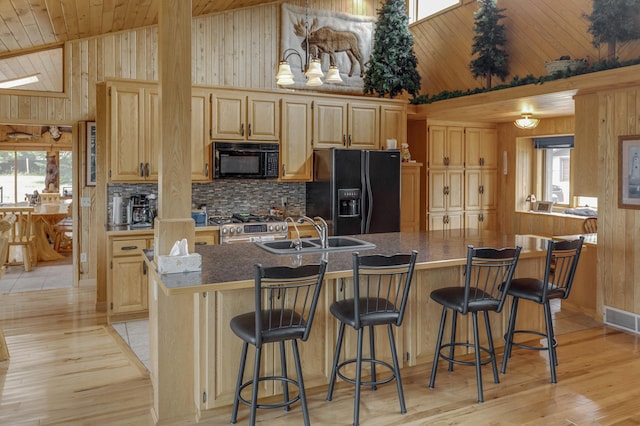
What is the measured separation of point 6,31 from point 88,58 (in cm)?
99

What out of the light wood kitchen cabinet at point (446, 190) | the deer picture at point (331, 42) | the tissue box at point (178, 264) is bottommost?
the tissue box at point (178, 264)

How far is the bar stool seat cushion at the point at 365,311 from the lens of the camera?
2988 millimetres

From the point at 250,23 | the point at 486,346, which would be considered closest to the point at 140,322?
the point at 486,346

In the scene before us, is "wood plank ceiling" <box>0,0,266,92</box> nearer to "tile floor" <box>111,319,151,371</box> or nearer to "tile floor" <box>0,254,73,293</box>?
"tile floor" <box>0,254,73,293</box>

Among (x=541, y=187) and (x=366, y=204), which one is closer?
(x=366, y=204)

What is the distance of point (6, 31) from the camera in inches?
205

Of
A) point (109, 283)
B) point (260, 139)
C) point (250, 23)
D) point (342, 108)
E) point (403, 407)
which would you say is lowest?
point (403, 407)

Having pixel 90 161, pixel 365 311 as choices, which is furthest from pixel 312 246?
pixel 90 161

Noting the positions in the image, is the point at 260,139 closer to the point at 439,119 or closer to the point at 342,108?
the point at 342,108

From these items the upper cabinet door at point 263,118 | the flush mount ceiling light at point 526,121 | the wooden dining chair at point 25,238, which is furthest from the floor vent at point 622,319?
the wooden dining chair at point 25,238

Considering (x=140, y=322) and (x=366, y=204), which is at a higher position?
(x=366, y=204)

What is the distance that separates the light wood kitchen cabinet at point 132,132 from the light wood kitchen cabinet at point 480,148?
15.1ft

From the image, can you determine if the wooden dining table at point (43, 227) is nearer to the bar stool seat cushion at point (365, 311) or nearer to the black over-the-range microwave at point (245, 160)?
the black over-the-range microwave at point (245, 160)

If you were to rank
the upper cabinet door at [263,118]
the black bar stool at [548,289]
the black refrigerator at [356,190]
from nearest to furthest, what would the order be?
the black bar stool at [548,289] → the upper cabinet door at [263,118] → the black refrigerator at [356,190]
